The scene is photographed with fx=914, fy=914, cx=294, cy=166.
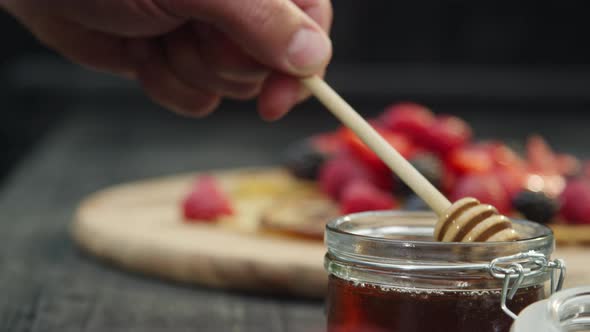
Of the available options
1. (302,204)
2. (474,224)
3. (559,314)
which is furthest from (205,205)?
(559,314)

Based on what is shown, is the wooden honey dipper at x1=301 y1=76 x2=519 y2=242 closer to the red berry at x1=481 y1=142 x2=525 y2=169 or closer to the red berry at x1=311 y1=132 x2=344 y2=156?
the red berry at x1=481 y1=142 x2=525 y2=169

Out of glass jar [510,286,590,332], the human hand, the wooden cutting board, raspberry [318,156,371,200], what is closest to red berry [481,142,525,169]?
raspberry [318,156,371,200]

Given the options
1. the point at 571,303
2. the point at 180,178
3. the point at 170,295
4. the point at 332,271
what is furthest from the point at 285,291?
the point at 180,178

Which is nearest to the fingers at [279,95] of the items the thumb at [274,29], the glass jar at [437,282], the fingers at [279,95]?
the fingers at [279,95]

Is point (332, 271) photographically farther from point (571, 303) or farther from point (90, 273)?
point (90, 273)

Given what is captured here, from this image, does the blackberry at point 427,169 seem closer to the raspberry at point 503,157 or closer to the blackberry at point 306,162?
the raspberry at point 503,157

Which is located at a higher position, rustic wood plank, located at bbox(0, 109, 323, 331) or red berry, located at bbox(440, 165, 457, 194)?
red berry, located at bbox(440, 165, 457, 194)

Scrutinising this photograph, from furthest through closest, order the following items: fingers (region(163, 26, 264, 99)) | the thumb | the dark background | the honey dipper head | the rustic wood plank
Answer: the dark background, fingers (region(163, 26, 264, 99)), the rustic wood plank, the thumb, the honey dipper head

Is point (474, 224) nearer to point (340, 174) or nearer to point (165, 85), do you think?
point (165, 85)
